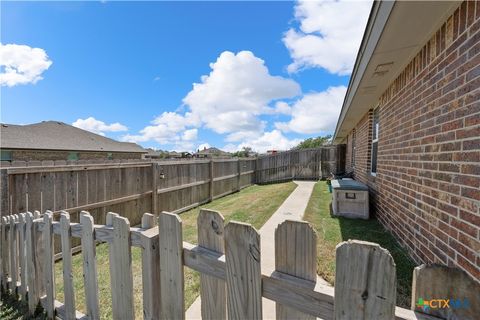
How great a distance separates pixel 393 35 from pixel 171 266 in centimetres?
287

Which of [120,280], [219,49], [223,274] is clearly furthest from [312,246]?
[219,49]

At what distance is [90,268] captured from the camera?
5.71ft

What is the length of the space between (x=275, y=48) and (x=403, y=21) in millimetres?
10679

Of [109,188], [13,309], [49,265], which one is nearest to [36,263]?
[49,265]

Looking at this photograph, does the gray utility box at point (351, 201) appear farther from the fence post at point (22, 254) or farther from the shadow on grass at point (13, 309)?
the fence post at point (22, 254)

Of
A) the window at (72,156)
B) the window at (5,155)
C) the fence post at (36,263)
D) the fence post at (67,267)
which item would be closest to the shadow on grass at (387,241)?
the fence post at (67,267)

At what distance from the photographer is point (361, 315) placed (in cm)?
83

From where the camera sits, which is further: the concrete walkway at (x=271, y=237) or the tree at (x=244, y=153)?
the tree at (x=244, y=153)

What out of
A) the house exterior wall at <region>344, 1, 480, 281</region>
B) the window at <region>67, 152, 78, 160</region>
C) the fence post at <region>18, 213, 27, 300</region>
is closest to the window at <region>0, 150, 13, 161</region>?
the window at <region>67, 152, 78, 160</region>

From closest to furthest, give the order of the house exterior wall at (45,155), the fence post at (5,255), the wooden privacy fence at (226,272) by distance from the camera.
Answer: the wooden privacy fence at (226,272) < the fence post at (5,255) < the house exterior wall at (45,155)

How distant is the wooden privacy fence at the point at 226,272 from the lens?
0.81 metres

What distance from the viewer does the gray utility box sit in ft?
16.7

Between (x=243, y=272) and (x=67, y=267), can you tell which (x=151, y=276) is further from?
(x=67, y=267)

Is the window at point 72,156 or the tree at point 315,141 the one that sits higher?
the tree at point 315,141
